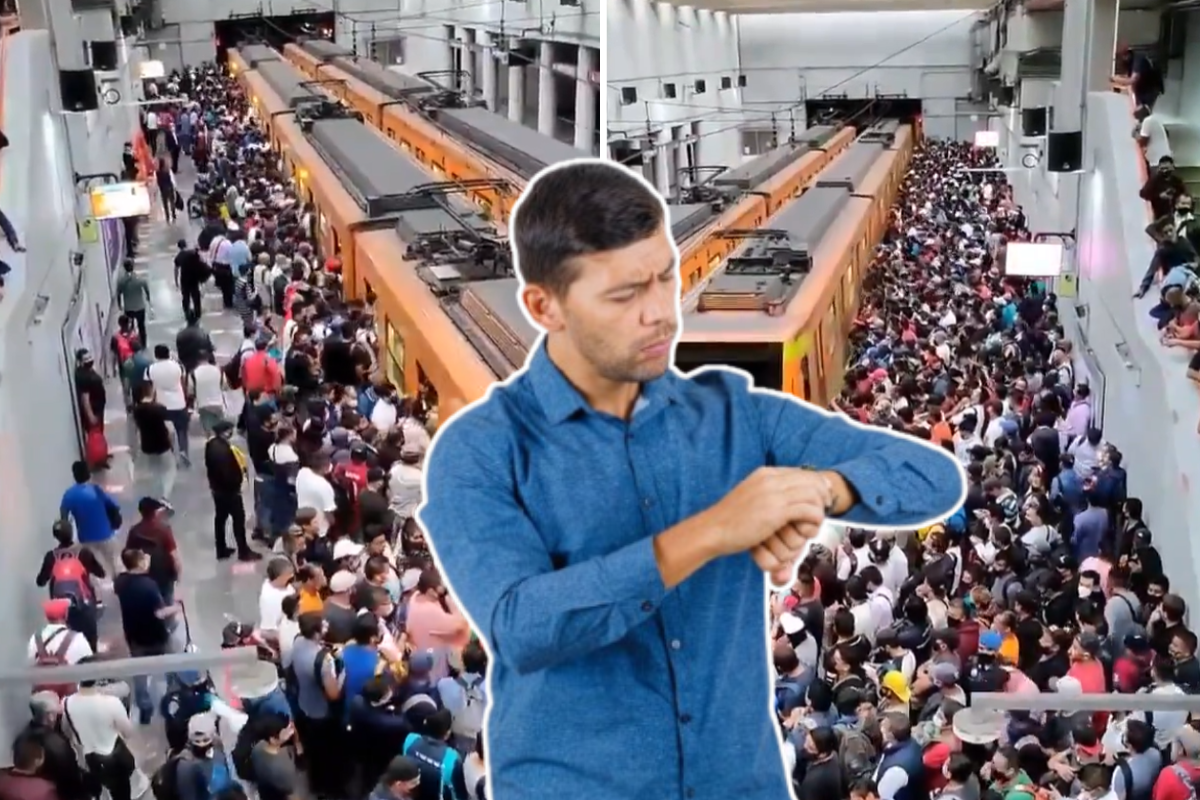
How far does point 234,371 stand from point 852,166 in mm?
9061

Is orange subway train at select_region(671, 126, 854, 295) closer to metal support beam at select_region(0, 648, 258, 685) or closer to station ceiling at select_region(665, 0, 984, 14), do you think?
metal support beam at select_region(0, 648, 258, 685)

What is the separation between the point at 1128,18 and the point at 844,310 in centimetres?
740

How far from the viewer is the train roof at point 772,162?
960cm

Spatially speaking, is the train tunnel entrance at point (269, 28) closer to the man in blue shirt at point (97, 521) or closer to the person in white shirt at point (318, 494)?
the man in blue shirt at point (97, 521)

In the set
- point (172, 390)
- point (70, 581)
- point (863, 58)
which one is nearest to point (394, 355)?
point (172, 390)

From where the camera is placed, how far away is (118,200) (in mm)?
6621

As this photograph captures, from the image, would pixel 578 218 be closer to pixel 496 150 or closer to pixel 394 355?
pixel 394 355

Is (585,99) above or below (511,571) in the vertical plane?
above

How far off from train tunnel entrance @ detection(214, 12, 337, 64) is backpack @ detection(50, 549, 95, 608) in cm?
446

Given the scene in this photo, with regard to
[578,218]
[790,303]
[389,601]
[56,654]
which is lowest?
[56,654]

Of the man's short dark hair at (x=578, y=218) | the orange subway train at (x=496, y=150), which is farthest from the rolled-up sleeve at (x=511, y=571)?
the orange subway train at (x=496, y=150)

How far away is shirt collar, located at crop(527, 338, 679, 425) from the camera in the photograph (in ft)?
3.44

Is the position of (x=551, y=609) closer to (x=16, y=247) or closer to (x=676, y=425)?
(x=676, y=425)

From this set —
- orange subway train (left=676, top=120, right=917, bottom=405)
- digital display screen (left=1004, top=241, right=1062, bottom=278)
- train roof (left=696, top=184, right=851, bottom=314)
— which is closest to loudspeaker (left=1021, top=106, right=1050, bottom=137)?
digital display screen (left=1004, top=241, right=1062, bottom=278)
